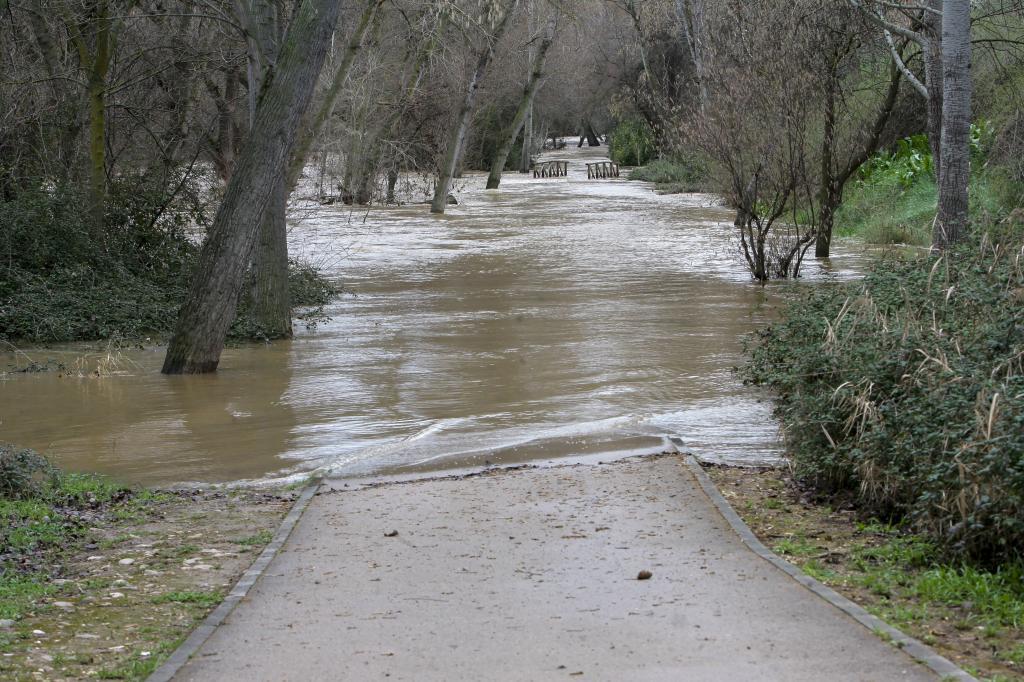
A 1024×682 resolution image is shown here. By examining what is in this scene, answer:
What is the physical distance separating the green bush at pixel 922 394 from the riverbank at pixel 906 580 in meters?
0.20

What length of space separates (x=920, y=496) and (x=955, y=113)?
854 centimetres

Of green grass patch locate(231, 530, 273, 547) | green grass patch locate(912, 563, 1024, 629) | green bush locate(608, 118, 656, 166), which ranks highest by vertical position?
green bush locate(608, 118, 656, 166)

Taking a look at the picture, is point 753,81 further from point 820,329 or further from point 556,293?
point 820,329

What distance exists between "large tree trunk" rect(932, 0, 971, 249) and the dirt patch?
9.08 meters

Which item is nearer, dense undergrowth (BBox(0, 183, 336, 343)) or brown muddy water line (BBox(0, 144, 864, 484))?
brown muddy water line (BBox(0, 144, 864, 484))

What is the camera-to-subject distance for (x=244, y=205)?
14.6 m

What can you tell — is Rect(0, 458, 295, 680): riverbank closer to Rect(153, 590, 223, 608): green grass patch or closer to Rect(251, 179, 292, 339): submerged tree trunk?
Rect(153, 590, 223, 608): green grass patch

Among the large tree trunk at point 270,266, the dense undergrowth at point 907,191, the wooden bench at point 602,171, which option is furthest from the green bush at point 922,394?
the wooden bench at point 602,171

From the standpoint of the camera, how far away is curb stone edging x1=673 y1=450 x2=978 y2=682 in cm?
486

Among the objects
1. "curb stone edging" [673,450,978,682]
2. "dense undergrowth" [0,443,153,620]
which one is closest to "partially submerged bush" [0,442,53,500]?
"dense undergrowth" [0,443,153,620]

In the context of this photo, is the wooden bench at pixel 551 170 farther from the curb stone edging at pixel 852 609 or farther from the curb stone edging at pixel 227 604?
the curb stone edging at pixel 852 609

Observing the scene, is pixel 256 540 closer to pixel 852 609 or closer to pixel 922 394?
pixel 852 609

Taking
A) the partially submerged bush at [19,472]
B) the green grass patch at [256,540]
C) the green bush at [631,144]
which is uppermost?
the green bush at [631,144]

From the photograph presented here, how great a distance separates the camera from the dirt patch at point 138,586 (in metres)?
5.31
